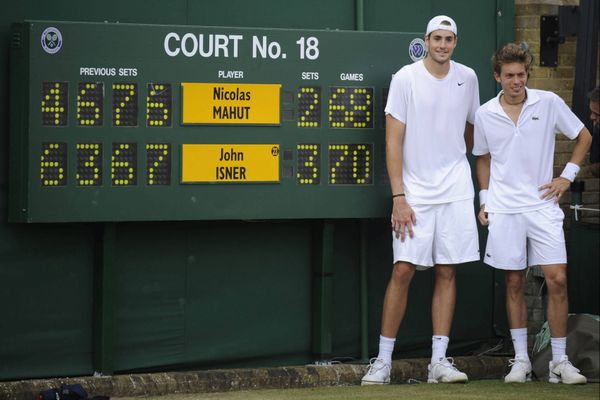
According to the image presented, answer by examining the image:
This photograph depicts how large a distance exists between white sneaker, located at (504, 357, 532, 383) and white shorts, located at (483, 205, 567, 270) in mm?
586

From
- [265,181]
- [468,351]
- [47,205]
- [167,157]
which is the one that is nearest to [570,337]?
[468,351]

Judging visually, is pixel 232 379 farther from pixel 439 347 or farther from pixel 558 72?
pixel 558 72

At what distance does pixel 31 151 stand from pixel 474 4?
331 cm

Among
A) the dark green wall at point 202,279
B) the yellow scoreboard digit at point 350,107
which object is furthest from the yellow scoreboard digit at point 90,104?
the yellow scoreboard digit at point 350,107

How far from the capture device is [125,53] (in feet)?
26.7

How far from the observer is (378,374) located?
8.58 meters

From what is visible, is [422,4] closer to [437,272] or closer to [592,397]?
[437,272]

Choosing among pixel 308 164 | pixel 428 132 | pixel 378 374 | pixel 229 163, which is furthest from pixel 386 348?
pixel 229 163

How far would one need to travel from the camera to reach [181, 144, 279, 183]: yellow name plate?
8320 mm

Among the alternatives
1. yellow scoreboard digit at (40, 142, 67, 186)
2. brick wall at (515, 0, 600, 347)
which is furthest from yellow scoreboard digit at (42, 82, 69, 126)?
brick wall at (515, 0, 600, 347)

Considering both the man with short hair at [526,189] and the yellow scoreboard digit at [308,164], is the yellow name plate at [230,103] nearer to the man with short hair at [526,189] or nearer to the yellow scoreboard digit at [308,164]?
the yellow scoreboard digit at [308,164]

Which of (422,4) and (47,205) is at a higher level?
(422,4)

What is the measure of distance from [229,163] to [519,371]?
217 centimetres

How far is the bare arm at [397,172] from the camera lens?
8445 mm
